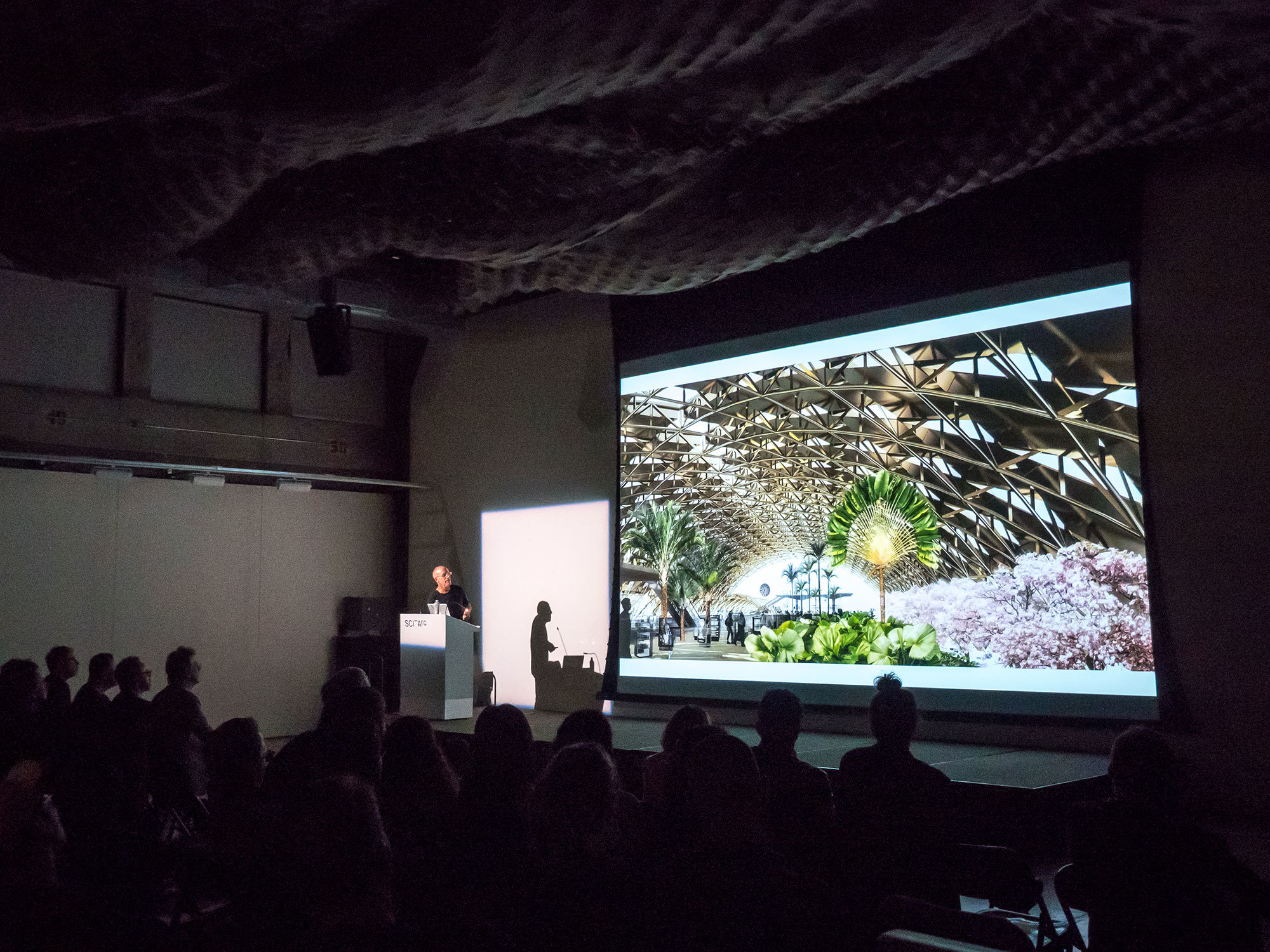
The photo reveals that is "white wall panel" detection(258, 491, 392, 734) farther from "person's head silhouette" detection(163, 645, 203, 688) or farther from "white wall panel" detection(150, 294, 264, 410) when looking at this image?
"person's head silhouette" detection(163, 645, 203, 688)

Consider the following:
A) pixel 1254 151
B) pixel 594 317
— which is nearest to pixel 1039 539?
pixel 1254 151

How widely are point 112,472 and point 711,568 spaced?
6454mm

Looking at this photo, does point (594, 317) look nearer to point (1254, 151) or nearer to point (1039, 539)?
point (1039, 539)

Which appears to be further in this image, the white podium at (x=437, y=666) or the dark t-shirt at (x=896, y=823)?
the white podium at (x=437, y=666)

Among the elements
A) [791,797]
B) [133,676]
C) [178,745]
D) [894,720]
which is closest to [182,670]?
[133,676]

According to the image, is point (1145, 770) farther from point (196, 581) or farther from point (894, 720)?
point (196, 581)

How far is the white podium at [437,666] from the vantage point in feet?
29.8

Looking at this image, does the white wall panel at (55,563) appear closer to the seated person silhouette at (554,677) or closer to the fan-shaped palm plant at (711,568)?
the seated person silhouette at (554,677)

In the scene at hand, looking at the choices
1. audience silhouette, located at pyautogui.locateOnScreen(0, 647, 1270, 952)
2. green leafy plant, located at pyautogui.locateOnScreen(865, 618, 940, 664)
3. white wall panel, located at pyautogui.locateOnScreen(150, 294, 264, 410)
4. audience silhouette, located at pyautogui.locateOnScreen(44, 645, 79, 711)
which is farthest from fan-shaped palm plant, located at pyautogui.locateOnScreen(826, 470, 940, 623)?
white wall panel, located at pyautogui.locateOnScreen(150, 294, 264, 410)

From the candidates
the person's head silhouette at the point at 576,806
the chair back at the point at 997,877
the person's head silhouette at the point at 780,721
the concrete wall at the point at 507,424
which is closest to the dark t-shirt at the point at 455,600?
the concrete wall at the point at 507,424

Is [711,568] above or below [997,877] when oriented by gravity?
above

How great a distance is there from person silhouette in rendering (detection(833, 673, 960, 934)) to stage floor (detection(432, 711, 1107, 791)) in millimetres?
1912

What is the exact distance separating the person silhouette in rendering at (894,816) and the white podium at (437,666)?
6.06 metres

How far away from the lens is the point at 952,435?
8.22 meters
